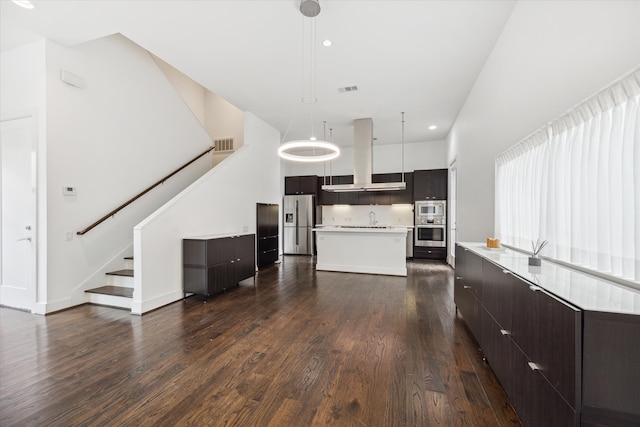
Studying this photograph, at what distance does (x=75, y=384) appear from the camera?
215 centimetres

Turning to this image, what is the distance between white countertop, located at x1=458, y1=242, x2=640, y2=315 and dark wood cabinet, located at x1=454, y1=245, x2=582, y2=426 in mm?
44

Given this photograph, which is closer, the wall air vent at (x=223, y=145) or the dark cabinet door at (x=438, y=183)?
the wall air vent at (x=223, y=145)

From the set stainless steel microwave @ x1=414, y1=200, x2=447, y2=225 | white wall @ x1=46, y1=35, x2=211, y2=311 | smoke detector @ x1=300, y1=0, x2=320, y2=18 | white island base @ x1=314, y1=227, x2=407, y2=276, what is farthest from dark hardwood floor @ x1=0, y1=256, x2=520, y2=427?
stainless steel microwave @ x1=414, y1=200, x2=447, y2=225

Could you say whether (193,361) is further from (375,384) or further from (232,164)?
(232,164)

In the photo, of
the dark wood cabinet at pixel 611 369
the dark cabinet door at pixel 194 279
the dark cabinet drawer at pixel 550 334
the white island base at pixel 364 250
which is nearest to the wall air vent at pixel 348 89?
the white island base at pixel 364 250

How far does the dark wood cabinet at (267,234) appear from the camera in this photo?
6.87m

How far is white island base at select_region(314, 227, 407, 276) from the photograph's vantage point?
20.0 feet

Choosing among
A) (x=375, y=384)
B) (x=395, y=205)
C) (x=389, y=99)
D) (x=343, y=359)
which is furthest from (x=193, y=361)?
(x=395, y=205)

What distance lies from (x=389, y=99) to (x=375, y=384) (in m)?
4.98

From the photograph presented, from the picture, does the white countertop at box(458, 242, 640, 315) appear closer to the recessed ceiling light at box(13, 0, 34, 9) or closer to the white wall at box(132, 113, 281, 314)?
the white wall at box(132, 113, 281, 314)

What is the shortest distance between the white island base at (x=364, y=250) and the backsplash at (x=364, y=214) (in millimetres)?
2743

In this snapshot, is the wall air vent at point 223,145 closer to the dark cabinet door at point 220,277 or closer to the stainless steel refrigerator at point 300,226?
the stainless steel refrigerator at point 300,226

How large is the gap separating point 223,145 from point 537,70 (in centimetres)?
687

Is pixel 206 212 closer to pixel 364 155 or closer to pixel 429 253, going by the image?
pixel 364 155
